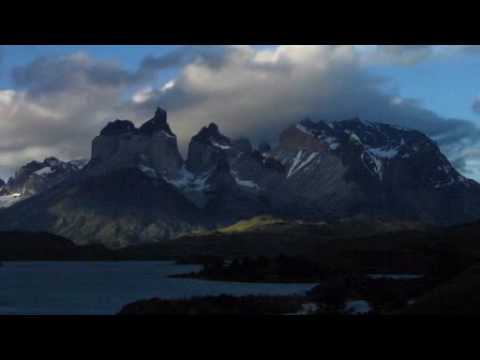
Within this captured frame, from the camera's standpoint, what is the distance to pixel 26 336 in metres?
5.51

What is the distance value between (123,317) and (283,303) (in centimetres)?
7874

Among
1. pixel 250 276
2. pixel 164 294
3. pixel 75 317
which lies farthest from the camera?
pixel 250 276

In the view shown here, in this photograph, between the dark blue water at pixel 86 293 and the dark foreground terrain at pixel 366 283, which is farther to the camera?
the dark blue water at pixel 86 293

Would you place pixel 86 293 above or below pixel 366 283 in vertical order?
above

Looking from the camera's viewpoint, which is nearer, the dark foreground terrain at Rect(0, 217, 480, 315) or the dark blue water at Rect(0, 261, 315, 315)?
the dark foreground terrain at Rect(0, 217, 480, 315)

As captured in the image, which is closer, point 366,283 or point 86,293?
point 366,283

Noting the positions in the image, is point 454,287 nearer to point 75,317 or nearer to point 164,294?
point 164,294
